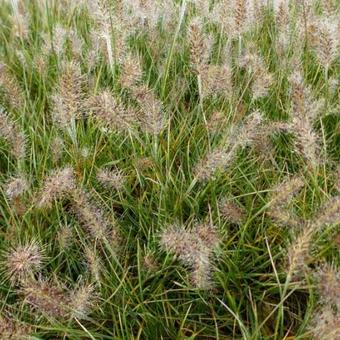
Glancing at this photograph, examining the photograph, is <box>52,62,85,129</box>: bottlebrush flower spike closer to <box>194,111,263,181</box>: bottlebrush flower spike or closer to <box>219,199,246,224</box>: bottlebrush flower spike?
<box>194,111,263,181</box>: bottlebrush flower spike

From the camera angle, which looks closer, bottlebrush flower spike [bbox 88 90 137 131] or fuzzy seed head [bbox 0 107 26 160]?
bottlebrush flower spike [bbox 88 90 137 131]

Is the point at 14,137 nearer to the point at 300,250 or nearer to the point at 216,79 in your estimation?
the point at 216,79

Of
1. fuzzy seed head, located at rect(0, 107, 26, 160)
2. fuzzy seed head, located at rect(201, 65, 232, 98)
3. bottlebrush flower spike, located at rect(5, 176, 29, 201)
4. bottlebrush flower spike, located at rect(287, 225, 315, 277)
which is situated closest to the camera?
bottlebrush flower spike, located at rect(287, 225, 315, 277)

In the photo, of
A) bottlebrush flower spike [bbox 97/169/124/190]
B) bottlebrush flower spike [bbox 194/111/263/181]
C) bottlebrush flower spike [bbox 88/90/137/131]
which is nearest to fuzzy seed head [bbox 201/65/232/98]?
bottlebrush flower spike [bbox 194/111/263/181]

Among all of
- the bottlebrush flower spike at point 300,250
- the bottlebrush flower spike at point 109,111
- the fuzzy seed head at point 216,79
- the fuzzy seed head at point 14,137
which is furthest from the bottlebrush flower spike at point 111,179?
the bottlebrush flower spike at point 300,250

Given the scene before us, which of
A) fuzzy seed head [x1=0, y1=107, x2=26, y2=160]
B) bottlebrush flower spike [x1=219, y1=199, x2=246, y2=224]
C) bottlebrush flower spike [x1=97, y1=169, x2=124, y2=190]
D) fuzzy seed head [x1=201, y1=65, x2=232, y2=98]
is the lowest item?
bottlebrush flower spike [x1=219, y1=199, x2=246, y2=224]

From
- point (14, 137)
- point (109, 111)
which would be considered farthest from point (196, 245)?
point (14, 137)

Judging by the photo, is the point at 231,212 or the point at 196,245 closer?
the point at 196,245

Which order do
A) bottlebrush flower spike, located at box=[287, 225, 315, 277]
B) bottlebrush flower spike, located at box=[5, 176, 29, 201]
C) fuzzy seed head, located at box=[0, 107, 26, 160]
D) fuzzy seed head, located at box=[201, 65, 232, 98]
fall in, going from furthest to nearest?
fuzzy seed head, located at box=[201, 65, 232, 98] → fuzzy seed head, located at box=[0, 107, 26, 160] → bottlebrush flower spike, located at box=[5, 176, 29, 201] → bottlebrush flower spike, located at box=[287, 225, 315, 277]

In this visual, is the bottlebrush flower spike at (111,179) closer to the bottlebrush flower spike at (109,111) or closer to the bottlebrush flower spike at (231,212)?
the bottlebrush flower spike at (109,111)

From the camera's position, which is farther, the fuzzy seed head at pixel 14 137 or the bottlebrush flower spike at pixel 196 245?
the fuzzy seed head at pixel 14 137

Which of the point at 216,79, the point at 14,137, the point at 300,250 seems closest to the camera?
the point at 300,250

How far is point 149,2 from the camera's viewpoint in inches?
90.4

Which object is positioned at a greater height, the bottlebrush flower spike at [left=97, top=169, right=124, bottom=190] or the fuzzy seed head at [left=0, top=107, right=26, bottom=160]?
the fuzzy seed head at [left=0, top=107, right=26, bottom=160]
